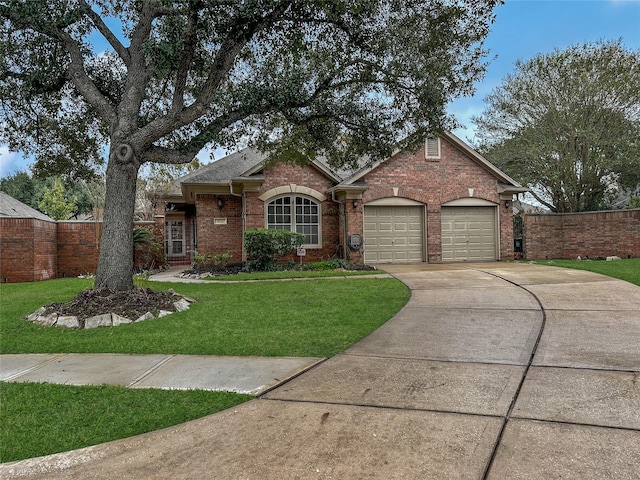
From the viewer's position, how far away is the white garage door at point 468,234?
16.2 meters

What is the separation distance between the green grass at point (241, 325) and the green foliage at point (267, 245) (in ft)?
11.4

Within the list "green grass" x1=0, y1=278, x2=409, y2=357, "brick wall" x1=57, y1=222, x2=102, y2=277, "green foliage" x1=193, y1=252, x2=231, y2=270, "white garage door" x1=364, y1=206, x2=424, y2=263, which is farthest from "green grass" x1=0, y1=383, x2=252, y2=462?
"white garage door" x1=364, y1=206, x2=424, y2=263

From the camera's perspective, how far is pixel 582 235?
17.1 metres

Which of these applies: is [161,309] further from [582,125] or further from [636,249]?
[582,125]

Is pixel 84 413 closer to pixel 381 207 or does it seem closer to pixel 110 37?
pixel 110 37

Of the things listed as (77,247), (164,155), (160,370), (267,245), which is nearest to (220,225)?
(267,245)

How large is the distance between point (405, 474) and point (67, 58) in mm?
11294

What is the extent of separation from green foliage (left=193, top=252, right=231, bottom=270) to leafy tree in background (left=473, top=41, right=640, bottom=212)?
14118mm

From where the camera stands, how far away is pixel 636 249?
52.7ft

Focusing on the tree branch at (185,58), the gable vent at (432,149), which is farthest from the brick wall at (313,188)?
the tree branch at (185,58)

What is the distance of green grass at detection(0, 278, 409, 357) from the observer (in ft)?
18.3

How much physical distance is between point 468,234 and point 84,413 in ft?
49.3

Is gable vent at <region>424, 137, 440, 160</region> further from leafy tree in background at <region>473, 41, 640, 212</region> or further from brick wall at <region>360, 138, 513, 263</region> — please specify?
leafy tree in background at <region>473, 41, 640, 212</region>

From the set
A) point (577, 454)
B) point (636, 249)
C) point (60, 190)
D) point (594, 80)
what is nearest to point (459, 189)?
point (636, 249)
